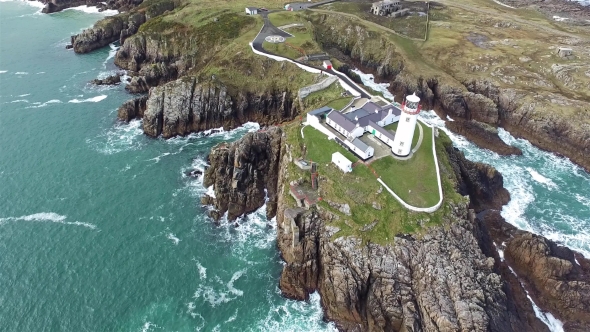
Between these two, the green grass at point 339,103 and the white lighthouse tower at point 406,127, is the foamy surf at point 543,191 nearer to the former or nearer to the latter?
the white lighthouse tower at point 406,127

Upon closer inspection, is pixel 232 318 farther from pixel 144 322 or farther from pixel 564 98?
pixel 564 98

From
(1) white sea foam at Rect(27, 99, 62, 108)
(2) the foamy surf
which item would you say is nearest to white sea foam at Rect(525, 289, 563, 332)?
(2) the foamy surf

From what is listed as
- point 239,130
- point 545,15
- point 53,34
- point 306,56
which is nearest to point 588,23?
point 545,15

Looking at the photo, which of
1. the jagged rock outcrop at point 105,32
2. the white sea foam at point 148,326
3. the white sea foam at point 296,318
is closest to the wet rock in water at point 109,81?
the jagged rock outcrop at point 105,32

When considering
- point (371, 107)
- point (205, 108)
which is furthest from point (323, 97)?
point (205, 108)

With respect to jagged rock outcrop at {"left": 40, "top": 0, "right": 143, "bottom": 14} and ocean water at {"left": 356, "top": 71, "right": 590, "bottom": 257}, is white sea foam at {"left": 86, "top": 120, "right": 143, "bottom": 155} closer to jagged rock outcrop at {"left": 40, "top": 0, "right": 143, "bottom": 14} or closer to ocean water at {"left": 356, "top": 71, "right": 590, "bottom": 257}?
ocean water at {"left": 356, "top": 71, "right": 590, "bottom": 257}

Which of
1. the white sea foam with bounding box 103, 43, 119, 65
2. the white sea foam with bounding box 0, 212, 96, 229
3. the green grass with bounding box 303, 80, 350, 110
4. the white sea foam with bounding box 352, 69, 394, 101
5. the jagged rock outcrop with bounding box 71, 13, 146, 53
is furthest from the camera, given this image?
the jagged rock outcrop with bounding box 71, 13, 146, 53
